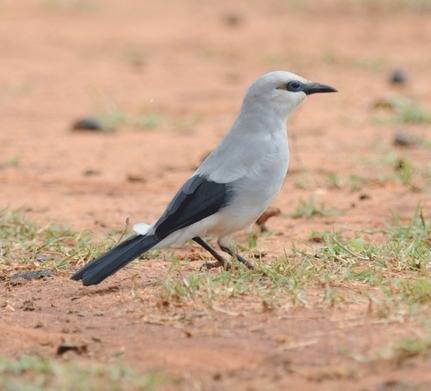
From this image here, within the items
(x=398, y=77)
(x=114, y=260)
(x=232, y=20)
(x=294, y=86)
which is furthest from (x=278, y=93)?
(x=232, y=20)

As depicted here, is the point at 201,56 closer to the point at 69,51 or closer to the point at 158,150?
the point at 69,51

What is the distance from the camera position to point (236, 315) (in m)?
4.62

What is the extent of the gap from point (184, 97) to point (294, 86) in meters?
6.31

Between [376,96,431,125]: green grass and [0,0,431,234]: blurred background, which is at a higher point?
[376,96,431,125]: green grass

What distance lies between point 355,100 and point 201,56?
11.3 ft

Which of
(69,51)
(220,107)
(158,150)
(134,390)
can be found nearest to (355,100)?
(220,107)

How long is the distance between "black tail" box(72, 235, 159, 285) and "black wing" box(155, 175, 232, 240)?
0.25 feet

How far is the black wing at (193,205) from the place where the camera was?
514 centimetres

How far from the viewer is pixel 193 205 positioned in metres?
5.17

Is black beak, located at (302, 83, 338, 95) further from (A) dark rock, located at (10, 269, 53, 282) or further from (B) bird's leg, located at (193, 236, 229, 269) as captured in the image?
(A) dark rock, located at (10, 269, 53, 282)

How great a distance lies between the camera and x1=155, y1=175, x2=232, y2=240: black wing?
5.14 metres

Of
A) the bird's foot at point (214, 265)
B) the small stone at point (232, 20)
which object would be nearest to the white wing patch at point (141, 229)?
the bird's foot at point (214, 265)

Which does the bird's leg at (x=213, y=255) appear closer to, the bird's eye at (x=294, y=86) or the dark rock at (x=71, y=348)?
the bird's eye at (x=294, y=86)

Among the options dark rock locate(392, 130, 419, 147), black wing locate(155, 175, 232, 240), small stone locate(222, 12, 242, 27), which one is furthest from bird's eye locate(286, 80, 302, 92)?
small stone locate(222, 12, 242, 27)
